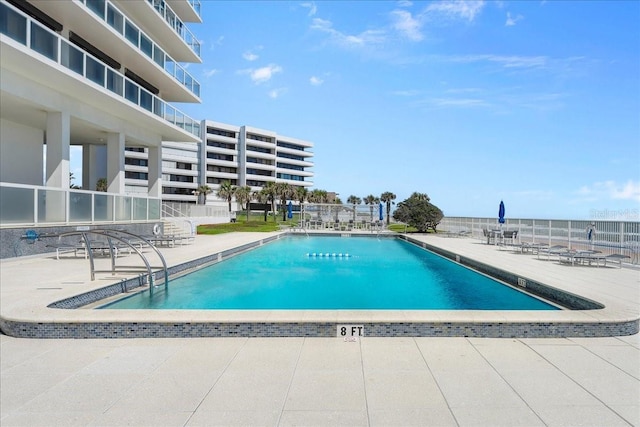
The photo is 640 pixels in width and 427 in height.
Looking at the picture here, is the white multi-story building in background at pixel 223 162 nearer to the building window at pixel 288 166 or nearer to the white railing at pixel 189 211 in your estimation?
the building window at pixel 288 166

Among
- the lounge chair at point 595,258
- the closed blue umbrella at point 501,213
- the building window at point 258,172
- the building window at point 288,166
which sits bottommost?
the lounge chair at point 595,258

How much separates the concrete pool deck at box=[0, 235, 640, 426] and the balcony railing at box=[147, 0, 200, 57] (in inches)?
782

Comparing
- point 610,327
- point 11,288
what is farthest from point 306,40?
point 610,327

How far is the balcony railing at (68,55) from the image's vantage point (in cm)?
1095

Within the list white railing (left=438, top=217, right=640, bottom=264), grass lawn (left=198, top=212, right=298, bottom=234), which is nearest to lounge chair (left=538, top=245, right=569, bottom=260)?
white railing (left=438, top=217, right=640, bottom=264)

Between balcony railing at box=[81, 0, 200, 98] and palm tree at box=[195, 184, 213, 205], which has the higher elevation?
balcony railing at box=[81, 0, 200, 98]

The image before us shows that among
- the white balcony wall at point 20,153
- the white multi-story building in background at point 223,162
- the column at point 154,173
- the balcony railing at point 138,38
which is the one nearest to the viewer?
the balcony railing at point 138,38

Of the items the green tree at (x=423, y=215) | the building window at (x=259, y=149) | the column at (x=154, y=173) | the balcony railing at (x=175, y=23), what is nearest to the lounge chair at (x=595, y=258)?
the green tree at (x=423, y=215)

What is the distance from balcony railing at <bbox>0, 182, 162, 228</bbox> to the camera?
12023mm

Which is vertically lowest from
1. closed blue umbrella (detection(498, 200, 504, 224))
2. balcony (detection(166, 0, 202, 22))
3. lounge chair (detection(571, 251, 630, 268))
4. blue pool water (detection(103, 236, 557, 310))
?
blue pool water (detection(103, 236, 557, 310))

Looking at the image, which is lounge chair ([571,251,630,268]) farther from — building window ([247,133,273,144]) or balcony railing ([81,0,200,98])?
building window ([247,133,273,144])

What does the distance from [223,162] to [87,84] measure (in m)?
61.1

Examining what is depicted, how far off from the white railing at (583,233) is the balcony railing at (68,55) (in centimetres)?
1825
